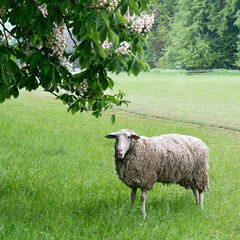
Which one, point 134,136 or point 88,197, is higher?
point 134,136

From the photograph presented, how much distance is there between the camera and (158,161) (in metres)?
4.92

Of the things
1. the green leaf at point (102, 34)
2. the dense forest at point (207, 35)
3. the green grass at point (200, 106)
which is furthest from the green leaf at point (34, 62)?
the dense forest at point (207, 35)

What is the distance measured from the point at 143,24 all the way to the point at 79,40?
3.25 ft

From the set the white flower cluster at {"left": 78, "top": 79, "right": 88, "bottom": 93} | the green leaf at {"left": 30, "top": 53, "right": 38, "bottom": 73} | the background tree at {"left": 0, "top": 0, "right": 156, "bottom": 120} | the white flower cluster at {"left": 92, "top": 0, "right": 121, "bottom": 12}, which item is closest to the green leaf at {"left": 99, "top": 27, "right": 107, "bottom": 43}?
the background tree at {"left": 0, "top": 0, "right": 156, "bottom": 120}

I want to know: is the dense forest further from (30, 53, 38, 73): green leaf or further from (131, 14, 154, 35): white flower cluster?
(30, 53, 38, 73): green leaf

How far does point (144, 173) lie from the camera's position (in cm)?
476

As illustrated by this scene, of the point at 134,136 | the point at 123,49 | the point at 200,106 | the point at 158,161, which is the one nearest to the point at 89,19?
the point at 123,49

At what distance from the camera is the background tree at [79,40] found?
3145mm

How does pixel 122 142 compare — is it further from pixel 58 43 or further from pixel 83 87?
pixel 58 43

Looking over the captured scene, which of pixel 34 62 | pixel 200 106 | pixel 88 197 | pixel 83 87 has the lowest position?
pixel 200 106

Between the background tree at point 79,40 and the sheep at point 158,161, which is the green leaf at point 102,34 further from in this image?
the sheep at point 158,161

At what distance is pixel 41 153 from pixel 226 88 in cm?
2884

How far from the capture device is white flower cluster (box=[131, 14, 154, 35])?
4.05 metres

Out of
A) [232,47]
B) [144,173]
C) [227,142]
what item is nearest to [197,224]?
[144,173]
